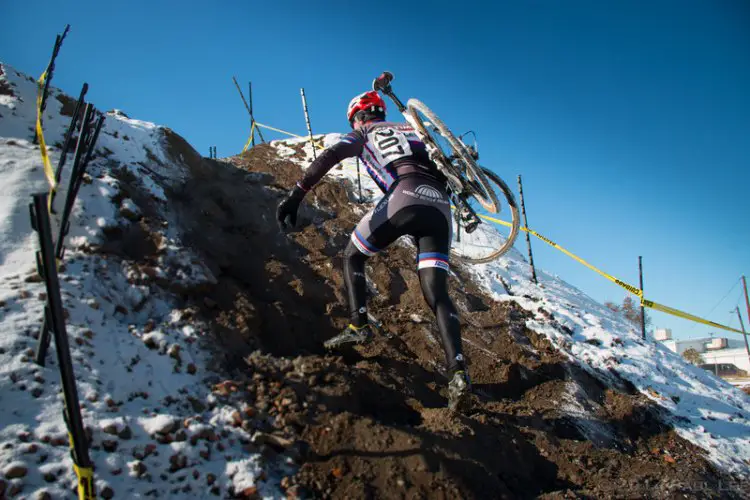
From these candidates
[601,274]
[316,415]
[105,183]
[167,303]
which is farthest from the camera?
[601,274]

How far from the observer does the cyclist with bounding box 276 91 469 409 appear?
384 centimetres

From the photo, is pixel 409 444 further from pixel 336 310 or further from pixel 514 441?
pixel 336 310

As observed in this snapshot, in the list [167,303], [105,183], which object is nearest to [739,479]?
[167,303]

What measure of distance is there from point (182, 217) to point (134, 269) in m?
1.59

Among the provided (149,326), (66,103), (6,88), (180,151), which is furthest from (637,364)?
(6,88)

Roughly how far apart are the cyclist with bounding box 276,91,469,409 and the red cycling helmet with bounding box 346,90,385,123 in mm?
255

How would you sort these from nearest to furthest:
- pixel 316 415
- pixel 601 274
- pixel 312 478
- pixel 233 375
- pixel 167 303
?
pixel 312 478 → pixel 316 415 → pixel 233 375 → pixel 167 303 → pixel 601 274

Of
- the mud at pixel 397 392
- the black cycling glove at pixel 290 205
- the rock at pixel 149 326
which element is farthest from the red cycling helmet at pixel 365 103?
the rock at pixel 149 326

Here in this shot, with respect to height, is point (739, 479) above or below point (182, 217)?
below

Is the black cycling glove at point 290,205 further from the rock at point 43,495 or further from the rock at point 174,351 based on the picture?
the rock at point 43,495

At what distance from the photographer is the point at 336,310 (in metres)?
5.29

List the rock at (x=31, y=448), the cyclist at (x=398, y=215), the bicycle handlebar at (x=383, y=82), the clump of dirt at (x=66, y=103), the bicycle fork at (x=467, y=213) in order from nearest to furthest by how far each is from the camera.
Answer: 1. the rock at (x=31, y=448)
2. the cyclist at (x=398, y=215)
3. the bicycle fork at (x=467, y=213)
4. the bicycle handlebar at (x=383, y=82)
5. the clump of dirt at (x=66, y=103)

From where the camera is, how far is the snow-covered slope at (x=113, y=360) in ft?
7.77

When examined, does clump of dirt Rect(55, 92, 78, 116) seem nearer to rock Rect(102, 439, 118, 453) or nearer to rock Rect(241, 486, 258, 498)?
rock Rect(102, 439, 118, 453)
